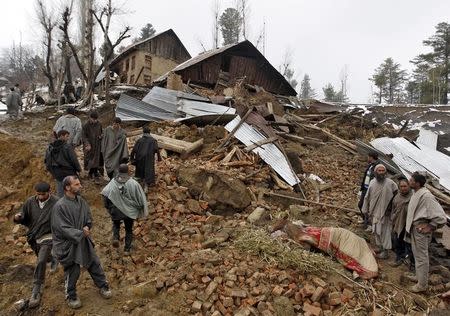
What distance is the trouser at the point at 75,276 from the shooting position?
430 centimetres

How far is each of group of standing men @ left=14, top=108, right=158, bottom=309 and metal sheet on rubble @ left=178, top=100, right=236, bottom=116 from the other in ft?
17.4

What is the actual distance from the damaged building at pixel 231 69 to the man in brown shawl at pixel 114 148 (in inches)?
424

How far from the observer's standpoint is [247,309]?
4.50 m

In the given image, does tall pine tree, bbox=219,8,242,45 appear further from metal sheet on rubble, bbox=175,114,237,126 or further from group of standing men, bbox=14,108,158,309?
group of standing men, bbox=14,108,158,309

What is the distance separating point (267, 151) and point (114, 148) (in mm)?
4200

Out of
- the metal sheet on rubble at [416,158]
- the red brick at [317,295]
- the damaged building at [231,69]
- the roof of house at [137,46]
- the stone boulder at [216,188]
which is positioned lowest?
the red brick at [317,295]

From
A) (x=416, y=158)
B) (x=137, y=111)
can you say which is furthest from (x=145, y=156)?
(x=416, y=158)

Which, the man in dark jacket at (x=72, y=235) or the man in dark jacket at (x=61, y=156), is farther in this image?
the man in dark jacket at (x=61, y=156)

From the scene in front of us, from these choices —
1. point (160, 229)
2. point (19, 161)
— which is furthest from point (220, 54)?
point (160, 229)

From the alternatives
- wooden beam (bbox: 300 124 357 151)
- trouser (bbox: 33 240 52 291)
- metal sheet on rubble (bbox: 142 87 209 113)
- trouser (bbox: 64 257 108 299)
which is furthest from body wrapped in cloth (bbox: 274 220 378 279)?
metal sheet on rubble (bbox: 142 87 209 113)

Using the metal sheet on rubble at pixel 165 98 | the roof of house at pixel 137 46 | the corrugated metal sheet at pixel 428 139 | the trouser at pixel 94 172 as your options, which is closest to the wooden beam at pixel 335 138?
the corrugated metal sheet at pixel 428 139

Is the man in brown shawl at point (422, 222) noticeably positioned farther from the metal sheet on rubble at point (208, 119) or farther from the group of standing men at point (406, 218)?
the metal sheet on rubble at point (208, 119)

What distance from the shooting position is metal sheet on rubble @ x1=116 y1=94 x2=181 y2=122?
39.4 ft

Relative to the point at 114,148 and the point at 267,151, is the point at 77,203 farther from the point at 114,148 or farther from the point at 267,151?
the point at 267,151
